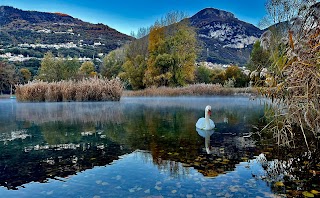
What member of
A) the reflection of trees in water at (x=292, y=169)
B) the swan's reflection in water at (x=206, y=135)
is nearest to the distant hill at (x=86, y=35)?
the swan's reflection in water at (x=206, y=135)

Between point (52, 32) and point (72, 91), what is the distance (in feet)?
277

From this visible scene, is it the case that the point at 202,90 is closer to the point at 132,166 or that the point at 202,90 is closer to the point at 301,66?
the point at 301,66

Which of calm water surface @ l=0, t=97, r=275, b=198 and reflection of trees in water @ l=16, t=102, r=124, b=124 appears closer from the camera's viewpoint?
calm water surface @ l=0, t=97, r=275, b=198

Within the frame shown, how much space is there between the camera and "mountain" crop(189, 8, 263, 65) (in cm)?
8562

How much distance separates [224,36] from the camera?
109375 mm

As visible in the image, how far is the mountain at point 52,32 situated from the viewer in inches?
3344

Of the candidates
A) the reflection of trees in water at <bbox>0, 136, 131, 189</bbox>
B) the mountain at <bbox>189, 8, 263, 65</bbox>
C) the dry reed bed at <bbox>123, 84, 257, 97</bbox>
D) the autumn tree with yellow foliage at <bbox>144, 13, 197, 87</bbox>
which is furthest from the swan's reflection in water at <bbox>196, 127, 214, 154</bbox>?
the mountain at <bbox>189, 8, 263, 65</bbox>

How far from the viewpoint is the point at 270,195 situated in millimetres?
2867

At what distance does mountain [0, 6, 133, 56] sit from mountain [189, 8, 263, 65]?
29206 millimetres

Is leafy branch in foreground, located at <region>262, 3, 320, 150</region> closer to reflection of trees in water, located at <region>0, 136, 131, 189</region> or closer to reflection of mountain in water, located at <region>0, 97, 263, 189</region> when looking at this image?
reflection of mountain in water, located at <region>0, 97, 263, 189</region>

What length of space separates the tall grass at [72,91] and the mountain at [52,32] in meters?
61.2

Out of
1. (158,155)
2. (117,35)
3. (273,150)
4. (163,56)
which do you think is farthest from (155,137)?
(117,35)

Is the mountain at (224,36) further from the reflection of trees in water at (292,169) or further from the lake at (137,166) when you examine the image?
the reflection of trees in water at (292,169)

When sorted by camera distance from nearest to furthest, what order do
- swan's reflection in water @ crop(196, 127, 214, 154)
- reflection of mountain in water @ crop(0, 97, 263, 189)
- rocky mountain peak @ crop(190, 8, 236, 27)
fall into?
1. reflection of mountain in water @ crop(0, 97, 263, 189)
2. swan's reflection in water @ crop(196, 127, 214, 154)
3. rocky mountain peak @ crop(190, 8, 236, 27)
